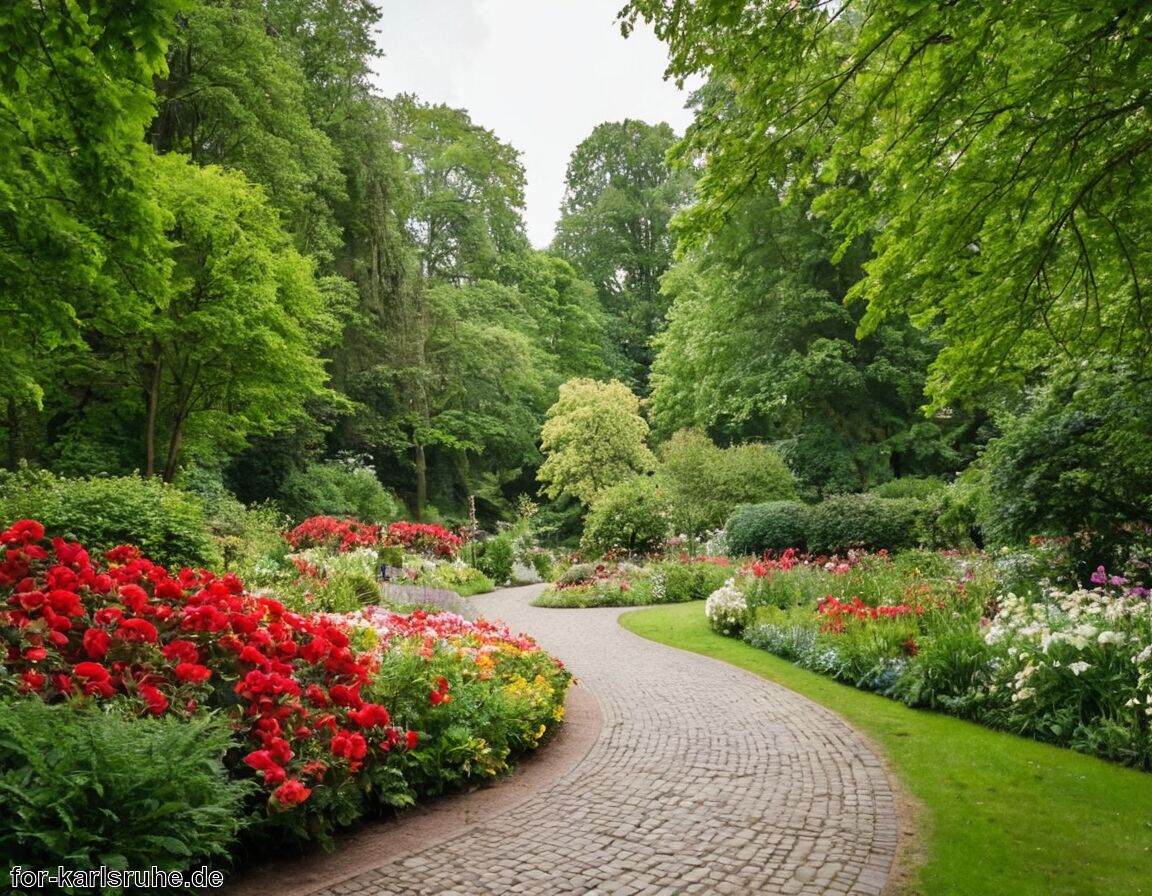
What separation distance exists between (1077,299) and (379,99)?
918 inches

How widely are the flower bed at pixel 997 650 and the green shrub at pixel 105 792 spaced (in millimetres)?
5904

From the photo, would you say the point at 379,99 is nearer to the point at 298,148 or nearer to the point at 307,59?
the point at 307,59

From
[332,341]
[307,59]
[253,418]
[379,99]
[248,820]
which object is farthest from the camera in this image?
[379,99]

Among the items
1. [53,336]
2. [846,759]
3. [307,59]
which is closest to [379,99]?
[307,59]

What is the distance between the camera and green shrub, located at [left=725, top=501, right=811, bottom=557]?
52.0ft

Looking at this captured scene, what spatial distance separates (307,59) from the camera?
21.2 m

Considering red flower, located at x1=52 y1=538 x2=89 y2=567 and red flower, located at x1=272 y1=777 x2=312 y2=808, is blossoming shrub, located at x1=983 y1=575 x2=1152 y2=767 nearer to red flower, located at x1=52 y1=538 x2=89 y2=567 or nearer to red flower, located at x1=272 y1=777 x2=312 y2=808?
red flower, located at x1=272 y1=777 x2=312 y2=808

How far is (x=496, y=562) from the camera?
18734 millimetres

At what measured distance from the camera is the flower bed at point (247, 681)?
344 cm

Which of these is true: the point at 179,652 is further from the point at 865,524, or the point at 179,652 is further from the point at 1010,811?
the point at 865,524

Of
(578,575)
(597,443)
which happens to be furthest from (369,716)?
(597,443)

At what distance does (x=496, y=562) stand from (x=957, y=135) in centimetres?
1623

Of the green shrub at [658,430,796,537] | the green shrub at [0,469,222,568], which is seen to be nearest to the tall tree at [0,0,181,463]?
the green shrub at [0,469,222,568]

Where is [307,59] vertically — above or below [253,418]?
above
